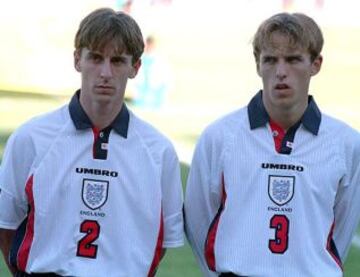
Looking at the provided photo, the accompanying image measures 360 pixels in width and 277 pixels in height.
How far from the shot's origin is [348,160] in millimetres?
4844

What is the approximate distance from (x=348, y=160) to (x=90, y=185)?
1141mm

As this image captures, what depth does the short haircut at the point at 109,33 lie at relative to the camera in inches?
181

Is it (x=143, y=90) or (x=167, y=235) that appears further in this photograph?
(x=143, y=90)

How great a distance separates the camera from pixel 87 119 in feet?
15.5

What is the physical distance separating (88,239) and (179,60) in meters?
19.0

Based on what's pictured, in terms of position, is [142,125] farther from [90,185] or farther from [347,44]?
[347,44]

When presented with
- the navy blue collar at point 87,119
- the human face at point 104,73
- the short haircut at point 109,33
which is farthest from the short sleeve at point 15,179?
the short haircut at point 109,33

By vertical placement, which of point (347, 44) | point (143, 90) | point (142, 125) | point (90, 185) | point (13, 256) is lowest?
point (13, 256)

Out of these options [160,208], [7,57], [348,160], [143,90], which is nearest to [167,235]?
[160,208]

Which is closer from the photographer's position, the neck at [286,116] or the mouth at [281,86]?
the mouth at [281,86]

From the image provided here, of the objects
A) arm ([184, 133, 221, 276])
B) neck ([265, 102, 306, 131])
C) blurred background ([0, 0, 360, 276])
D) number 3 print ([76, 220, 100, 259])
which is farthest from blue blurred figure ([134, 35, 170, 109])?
number 3 print ([76, 220, 100, 259])

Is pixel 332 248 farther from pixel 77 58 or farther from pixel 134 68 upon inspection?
pixel 77 58

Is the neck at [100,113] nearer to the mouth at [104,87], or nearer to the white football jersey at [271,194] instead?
the mouth at [104,87]

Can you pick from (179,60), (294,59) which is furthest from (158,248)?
(179,60)
